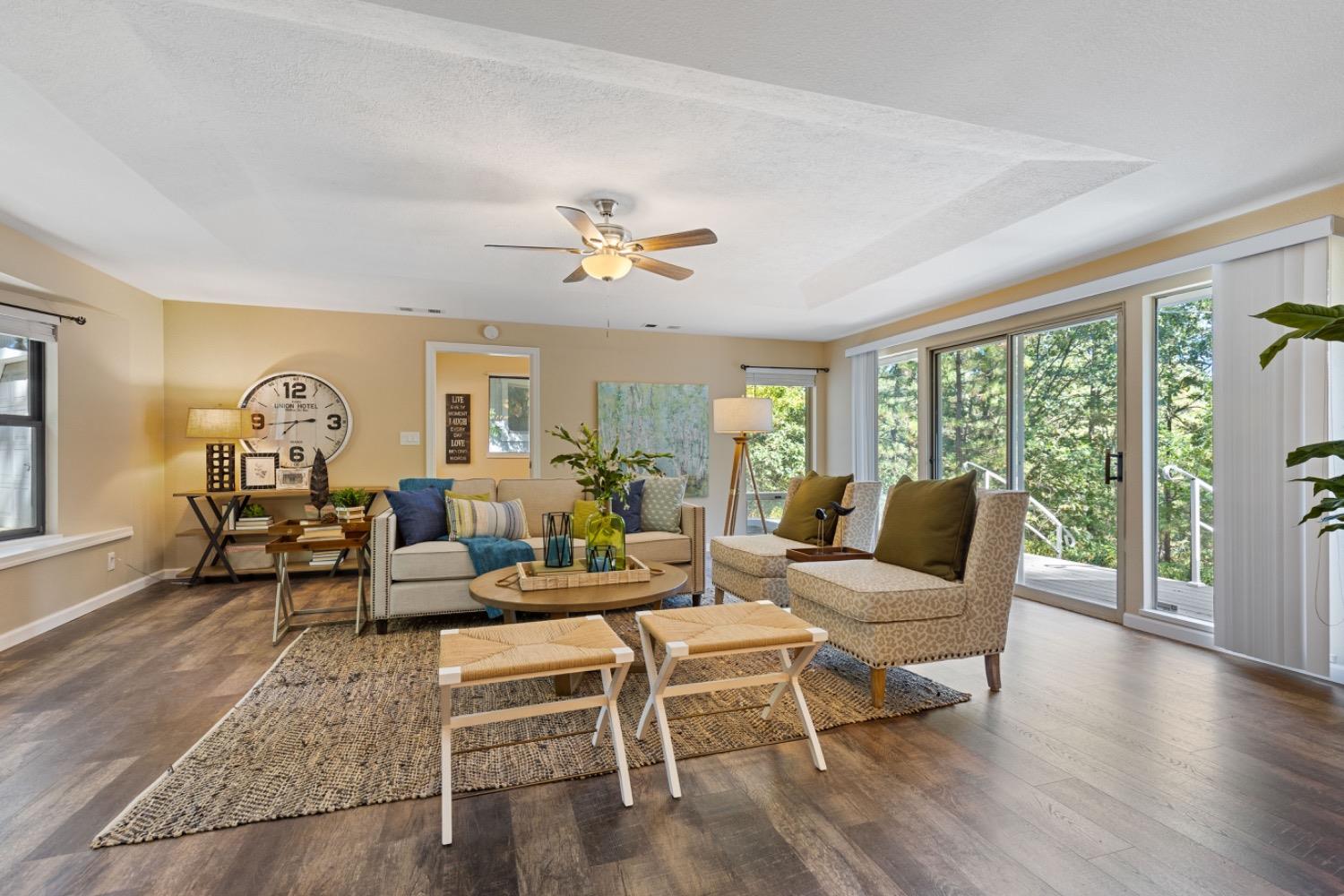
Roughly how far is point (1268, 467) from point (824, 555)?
2.22m

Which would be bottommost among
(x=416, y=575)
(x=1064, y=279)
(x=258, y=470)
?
(x=416, y=575)

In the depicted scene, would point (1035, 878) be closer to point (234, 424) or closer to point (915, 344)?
point (915, 344)

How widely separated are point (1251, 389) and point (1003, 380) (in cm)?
→ 167

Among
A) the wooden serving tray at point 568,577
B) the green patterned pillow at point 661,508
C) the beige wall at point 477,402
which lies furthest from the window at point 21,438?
the green patterned pillow at point 661,508

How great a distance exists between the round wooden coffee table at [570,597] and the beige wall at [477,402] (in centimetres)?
441

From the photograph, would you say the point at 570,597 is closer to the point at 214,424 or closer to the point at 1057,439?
the point at 1057,439

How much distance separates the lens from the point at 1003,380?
4.74m

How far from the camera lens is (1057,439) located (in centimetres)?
436

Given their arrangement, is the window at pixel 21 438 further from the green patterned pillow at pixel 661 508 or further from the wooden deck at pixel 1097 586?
the wooden deck at pixel 1097 586

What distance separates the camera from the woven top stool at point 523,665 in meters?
1.72

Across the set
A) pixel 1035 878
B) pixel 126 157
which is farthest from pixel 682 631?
pixel 126 157

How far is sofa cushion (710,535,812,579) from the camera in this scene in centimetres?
359

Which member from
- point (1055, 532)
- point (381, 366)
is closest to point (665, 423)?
point (381, 366)

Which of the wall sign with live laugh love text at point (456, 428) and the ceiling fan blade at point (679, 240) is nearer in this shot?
the ceiling fan blade at point (679, 240)
